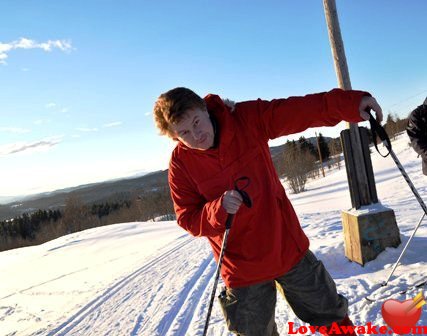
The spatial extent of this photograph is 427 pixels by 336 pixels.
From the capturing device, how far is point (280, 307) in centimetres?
426

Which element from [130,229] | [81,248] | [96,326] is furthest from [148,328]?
[130,229]

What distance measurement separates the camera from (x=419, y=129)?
3.81 metres

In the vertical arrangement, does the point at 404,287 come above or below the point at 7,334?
above

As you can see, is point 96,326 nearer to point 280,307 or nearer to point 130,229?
point 280,307

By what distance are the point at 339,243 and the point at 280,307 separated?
6.41 feet

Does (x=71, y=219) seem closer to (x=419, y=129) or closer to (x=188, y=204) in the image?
(x=419, y=129)

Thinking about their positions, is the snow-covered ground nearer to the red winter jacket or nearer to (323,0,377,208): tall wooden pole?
(323,0,377,208): tall wooden pole

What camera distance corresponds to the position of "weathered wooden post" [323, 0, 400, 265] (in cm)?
471

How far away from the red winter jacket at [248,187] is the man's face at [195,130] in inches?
3.1

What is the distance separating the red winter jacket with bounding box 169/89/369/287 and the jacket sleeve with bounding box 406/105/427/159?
7.05 feet

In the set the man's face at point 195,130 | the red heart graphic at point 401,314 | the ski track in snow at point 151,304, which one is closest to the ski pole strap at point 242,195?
the man's face at point 195,130

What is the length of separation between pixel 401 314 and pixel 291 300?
3.36ft

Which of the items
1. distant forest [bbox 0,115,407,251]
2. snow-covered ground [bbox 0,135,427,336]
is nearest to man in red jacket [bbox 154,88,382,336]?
snow-covered ground [bbox 0,135,427,336]

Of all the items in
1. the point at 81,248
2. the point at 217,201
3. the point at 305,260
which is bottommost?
the point at 81,248
